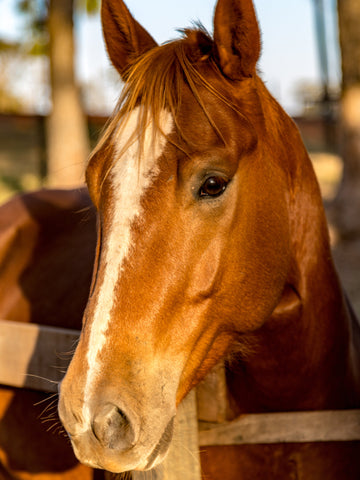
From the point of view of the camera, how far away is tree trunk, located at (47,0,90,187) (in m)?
8.91

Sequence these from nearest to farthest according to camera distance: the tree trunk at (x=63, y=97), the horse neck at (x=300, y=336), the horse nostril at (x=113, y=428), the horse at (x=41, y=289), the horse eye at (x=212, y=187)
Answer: the horse nostril at (x=113, y=428), the horse eye at (x=212, y=187), the horse neck at (x=300, y=336), the horse at (x=41, y=289), the tree trunk at (x=63, y=97)

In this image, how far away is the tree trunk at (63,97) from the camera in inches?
351

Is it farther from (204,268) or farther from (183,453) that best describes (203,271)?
(183,453)

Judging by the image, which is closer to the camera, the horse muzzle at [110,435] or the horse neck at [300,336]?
the horse muzzle at [110,435]

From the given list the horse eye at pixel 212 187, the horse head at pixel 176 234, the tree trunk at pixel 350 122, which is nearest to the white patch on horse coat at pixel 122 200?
the horse head at pixel 176 234

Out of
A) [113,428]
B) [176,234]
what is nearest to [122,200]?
[176,234]

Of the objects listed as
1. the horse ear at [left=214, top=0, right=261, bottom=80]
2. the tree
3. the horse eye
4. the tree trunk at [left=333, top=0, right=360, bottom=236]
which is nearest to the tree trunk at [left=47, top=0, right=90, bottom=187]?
the tree

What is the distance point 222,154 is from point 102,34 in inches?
29.6

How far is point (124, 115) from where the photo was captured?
169 centimetres

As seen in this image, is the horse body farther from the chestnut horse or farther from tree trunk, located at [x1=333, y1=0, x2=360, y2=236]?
tree trunk, located at [x1=333, y1=0, x2=360, y2=236]

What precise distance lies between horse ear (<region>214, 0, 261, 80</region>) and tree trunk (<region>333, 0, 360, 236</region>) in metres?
4.48

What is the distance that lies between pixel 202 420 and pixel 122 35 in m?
1.39

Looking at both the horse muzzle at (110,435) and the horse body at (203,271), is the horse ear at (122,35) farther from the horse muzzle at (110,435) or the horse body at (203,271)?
the horse muzzle at (110,435)

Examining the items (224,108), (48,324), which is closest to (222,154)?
(224,108)
